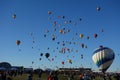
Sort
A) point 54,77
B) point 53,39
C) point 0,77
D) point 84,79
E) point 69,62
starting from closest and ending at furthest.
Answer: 1. point 54,77
2. point 0,77
3. point 84,79
4. point 53,39
5. point 69,62

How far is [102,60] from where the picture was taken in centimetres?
6088

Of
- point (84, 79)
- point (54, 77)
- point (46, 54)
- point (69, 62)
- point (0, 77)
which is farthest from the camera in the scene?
point (69, 62)

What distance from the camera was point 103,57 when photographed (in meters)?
61.2

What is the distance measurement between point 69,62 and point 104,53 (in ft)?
43.1

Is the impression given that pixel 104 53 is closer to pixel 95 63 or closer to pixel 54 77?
pixel 95 63

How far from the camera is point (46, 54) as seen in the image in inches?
2388

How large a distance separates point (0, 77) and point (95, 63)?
3448 cm

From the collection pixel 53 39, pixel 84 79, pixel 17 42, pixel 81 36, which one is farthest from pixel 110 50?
pixel 84 79

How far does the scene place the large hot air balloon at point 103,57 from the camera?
60719mm

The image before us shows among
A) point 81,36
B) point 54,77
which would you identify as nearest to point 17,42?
point 81,36

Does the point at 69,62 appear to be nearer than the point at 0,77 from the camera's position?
No

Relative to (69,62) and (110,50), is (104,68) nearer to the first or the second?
(110,50)

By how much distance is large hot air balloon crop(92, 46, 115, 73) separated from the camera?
199 feet

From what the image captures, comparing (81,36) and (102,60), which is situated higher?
(81,36)
